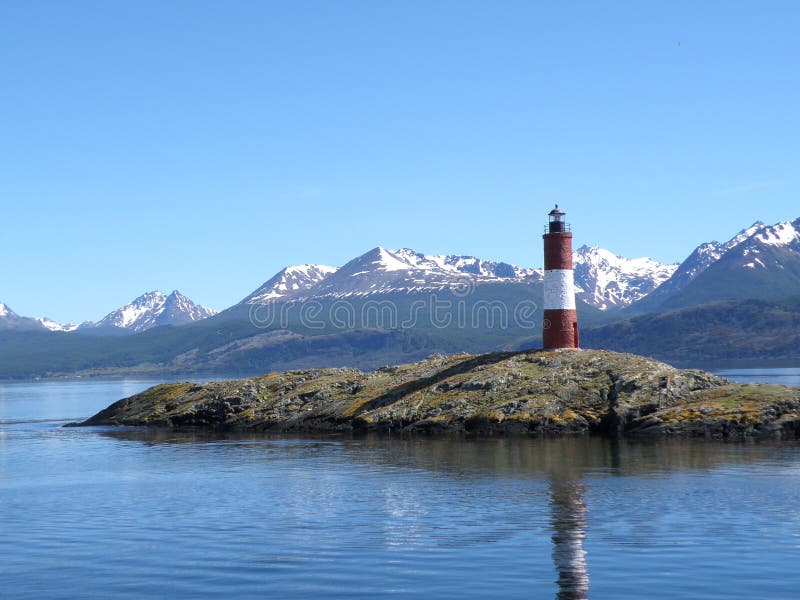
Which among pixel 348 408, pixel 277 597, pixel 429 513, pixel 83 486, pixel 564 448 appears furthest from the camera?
pixel 348 408

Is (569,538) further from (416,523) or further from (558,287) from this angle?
(558,287)

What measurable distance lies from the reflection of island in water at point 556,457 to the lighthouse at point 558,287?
20.8 meters

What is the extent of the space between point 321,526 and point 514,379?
47.9m

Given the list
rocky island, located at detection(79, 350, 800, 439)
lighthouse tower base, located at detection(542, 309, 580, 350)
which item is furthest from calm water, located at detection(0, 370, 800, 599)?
lighthouse tower base, located at detection(542, 309, 580, 350)

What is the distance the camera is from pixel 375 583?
31.7 meters

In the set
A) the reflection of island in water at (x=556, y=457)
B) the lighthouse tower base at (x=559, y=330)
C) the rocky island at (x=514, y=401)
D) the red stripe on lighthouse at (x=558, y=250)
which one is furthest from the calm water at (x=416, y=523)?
the red stripe on lighthouse at (x=558, y=250)

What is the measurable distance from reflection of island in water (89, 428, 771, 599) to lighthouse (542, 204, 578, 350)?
2084cm

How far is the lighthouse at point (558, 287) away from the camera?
93.5 meters

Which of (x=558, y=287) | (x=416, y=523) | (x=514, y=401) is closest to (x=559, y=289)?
(x=558, y=287)

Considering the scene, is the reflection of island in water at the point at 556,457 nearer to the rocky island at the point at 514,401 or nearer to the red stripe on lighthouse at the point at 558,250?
the rocky island at the point at 514,401

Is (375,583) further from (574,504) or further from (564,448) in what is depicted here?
(564,448)

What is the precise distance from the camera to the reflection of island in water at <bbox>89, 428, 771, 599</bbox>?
5001cm

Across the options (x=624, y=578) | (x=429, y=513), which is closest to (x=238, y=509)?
(x=429, y=513)

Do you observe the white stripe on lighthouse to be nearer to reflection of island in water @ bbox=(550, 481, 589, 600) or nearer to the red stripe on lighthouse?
the red stripe on lighthouse
